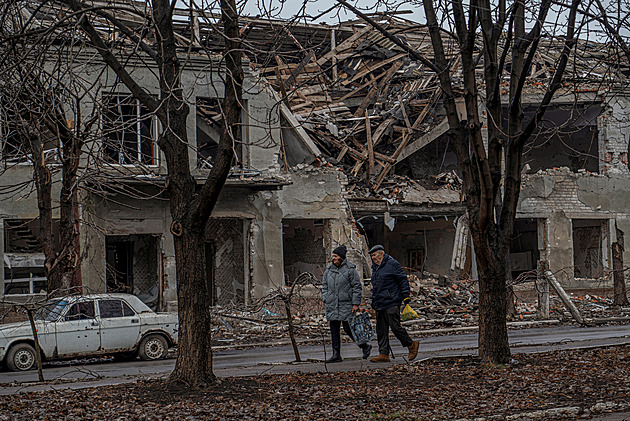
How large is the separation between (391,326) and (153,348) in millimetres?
5790

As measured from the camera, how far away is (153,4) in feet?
29.7

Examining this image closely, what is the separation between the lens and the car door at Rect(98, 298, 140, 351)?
14391mm

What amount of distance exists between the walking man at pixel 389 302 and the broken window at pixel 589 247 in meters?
19.2

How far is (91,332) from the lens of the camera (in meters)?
14.2

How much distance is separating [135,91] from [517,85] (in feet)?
16.6

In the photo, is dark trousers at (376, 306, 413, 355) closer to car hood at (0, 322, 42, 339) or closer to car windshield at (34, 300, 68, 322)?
car windshield at (34, 300, 68, 322)

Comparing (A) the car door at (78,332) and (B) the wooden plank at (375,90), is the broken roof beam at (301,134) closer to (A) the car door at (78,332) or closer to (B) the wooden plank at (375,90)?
(B) the wooden plank at (375,90)

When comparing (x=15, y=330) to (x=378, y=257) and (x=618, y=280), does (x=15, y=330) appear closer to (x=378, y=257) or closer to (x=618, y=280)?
(x=378, y=257)

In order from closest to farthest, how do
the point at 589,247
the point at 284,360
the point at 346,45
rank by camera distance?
the point at 284,360 < the point at 346,45 < the point at 589,247

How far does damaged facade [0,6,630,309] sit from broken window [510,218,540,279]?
0.06m

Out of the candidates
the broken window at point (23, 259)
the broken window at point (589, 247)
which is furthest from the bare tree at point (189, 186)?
the broken window at point (589, 247)

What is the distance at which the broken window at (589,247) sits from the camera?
2855cm

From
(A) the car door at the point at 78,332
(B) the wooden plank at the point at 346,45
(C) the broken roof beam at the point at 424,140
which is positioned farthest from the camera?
(B) the wooden plank at the point at 346,45

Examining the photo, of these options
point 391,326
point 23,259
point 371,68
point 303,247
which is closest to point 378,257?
point 391,326
